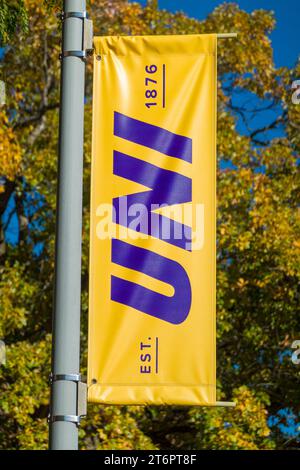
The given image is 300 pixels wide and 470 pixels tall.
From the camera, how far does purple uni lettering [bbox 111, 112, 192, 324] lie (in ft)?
19.6

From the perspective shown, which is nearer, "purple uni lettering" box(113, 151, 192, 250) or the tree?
"purple uni lettering" box(113, 151, 192, 250)

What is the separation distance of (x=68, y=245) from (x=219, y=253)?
12890 millimetres

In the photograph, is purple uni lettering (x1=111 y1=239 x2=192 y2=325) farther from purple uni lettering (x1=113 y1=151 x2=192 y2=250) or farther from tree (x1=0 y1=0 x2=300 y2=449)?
tree (x1=0 y1=0 x2=300 y2=449)

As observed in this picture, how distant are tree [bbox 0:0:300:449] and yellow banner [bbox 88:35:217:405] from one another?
10612 millimetres

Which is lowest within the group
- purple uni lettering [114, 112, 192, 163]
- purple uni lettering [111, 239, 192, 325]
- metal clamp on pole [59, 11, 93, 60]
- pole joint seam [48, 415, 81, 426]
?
pole joint seam [48, 415, 81, 426]

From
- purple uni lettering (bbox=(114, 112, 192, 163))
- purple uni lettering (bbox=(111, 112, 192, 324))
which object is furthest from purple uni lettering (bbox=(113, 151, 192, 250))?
purple uni lettering (bbox=(114, 112, 192, 163))

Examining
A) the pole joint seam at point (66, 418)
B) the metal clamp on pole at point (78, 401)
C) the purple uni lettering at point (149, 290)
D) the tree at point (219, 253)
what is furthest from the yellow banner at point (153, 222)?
the tree at point (219, 253)

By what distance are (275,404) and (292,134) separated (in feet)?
19.1

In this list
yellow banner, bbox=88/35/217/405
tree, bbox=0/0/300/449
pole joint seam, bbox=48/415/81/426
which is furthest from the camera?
tree, bbox=0/0/300/449

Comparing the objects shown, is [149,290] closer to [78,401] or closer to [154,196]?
[154,196]

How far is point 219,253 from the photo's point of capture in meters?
18.7

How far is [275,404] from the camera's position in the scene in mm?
19344
